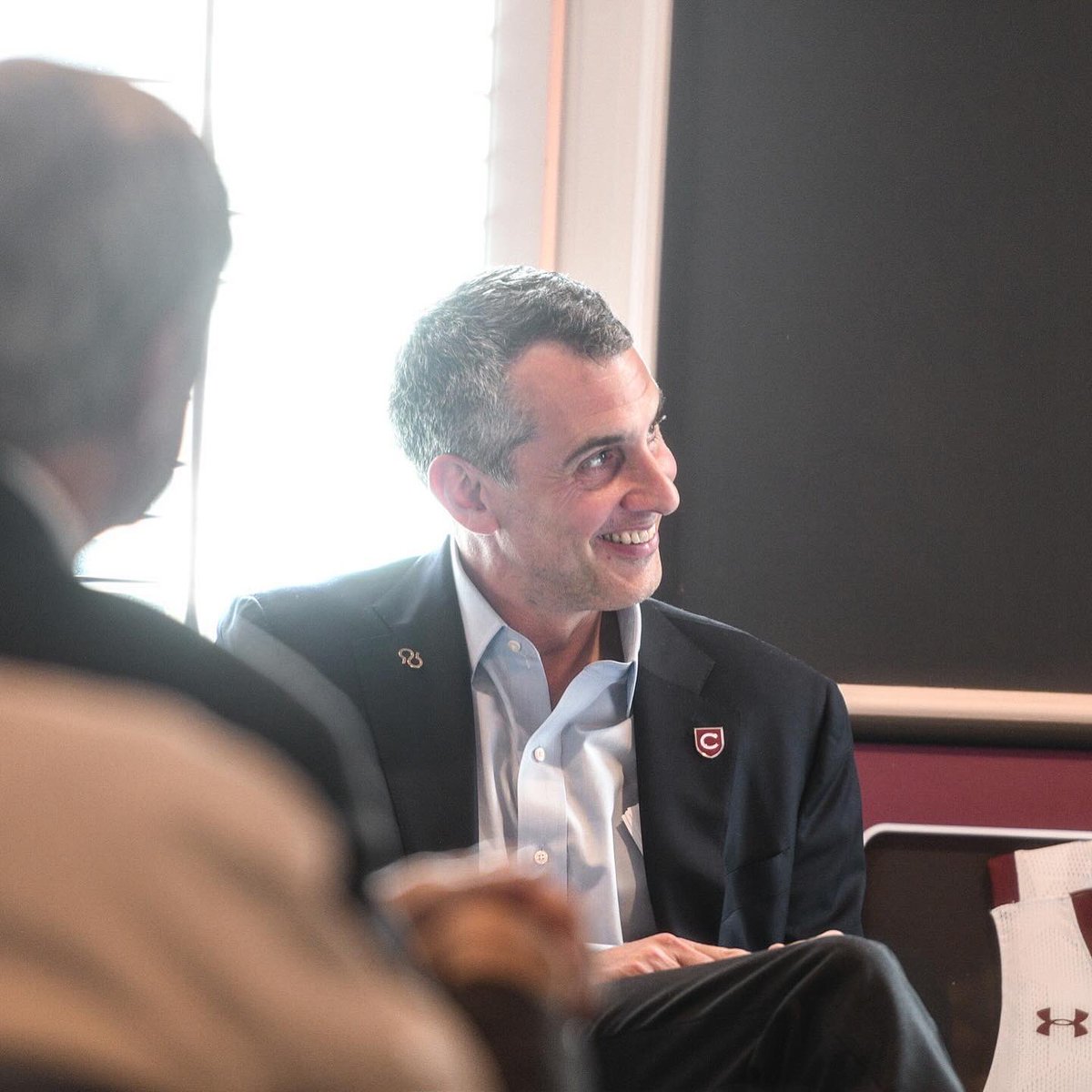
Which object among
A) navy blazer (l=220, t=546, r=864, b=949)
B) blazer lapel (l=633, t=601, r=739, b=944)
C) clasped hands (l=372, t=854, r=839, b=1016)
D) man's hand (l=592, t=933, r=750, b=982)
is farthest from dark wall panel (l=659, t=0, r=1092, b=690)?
clasped hands (l=372, t=854, r=839, b=1016)

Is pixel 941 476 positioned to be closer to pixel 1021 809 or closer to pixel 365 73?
pixel 1021 809

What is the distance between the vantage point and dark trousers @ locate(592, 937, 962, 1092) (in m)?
1.18

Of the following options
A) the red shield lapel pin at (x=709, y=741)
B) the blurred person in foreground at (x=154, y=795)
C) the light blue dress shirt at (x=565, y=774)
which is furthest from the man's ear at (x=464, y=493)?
the blurred person in foreground at (x=154, y=795)

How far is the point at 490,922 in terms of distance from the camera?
62 cm

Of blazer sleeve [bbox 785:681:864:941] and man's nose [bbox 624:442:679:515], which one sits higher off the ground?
man's nose [bbox 624:442:679:515]

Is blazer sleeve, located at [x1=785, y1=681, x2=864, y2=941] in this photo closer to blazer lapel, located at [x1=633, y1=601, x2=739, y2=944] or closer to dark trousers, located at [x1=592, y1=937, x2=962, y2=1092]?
blazer lapel, located at [x1=633, y1=601, x2=739, y2=944]

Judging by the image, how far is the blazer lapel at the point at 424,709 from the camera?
5.66ft

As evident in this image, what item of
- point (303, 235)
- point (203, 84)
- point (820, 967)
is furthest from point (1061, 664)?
point (203, 84)

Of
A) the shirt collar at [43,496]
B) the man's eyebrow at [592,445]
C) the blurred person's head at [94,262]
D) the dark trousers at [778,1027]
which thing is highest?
the blurred person's head at [94,262]

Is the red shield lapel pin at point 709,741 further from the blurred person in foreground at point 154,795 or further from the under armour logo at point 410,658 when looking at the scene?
the blurred person in foreground at point 154,795

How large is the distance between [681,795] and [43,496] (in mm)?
1322

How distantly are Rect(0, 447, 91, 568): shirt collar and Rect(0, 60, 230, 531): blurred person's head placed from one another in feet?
0.05

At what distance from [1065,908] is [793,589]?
72 cm

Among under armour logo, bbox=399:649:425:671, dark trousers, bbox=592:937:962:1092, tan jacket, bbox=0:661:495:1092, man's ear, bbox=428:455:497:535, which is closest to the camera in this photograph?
tan jacket, bbox=0:661:495:1092
